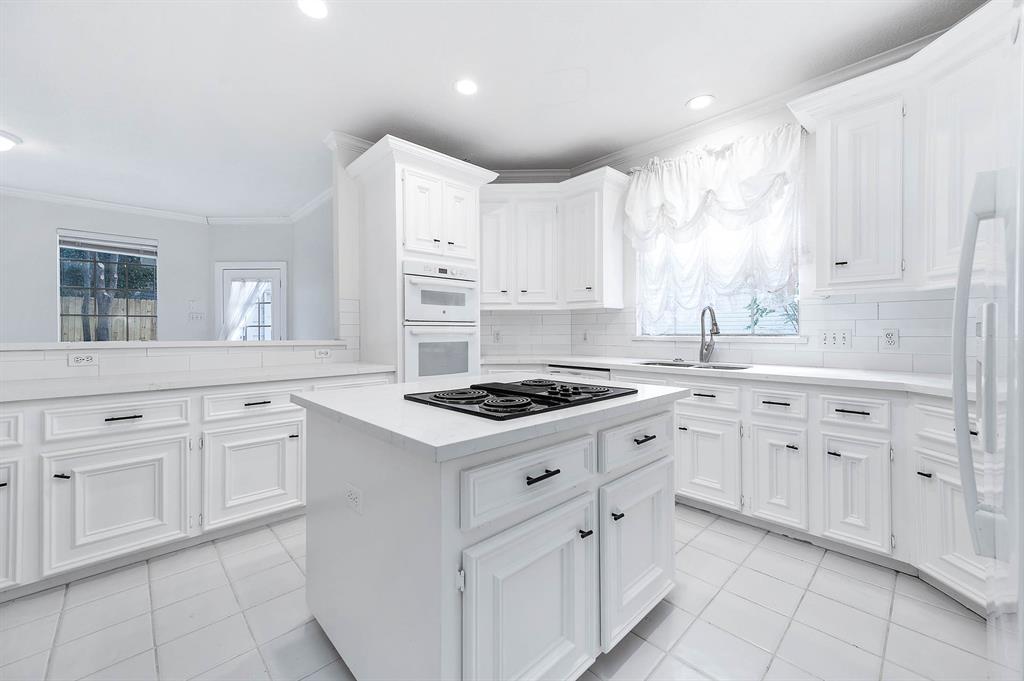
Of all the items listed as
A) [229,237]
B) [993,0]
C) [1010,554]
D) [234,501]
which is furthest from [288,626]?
[229,237]

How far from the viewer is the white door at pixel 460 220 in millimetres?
3312

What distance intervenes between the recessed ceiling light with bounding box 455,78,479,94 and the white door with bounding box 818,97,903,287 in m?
2.08

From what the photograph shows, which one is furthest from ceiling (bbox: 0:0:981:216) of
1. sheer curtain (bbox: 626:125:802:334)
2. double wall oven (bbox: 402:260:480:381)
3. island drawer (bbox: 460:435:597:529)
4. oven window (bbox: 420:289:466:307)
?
island drawer (bbox: 460:435:597:529)

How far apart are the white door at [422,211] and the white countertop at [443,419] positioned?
65.3 inches

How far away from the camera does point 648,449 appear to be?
5.19ft

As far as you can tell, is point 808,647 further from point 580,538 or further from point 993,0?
point 993,0

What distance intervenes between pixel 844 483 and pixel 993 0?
2.11 m

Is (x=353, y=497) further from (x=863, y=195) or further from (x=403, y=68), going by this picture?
(x=863, y=195)

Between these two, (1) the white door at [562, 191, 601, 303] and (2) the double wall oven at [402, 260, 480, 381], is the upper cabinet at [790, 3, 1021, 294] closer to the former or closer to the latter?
(1) the white door at [562, 191, 601, 303]

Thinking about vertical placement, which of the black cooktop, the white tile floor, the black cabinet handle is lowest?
the white tile floor

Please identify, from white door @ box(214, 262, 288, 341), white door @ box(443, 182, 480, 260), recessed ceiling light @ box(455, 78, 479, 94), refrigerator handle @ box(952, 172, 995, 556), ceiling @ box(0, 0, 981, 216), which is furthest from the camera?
white door @ box(214, 262, 288, 341)

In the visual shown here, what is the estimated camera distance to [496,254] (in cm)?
392

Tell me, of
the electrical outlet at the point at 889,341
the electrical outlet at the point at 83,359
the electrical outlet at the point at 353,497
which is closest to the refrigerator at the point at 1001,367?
the electrical outlet at the point at 353,497

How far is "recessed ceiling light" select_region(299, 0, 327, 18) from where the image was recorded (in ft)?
6.75
